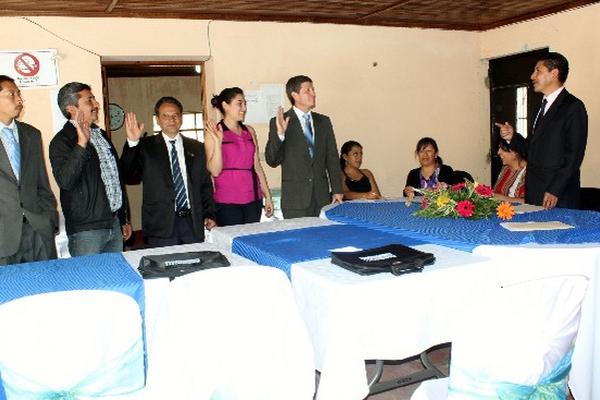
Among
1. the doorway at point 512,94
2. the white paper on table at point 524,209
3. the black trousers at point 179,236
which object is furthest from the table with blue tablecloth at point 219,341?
the doorway at point 512,94

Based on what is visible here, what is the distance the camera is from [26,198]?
9.55 feet

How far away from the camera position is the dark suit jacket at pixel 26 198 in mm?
2814

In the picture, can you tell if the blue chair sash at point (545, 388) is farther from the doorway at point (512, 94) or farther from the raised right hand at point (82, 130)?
the doorway at point (512, 94)

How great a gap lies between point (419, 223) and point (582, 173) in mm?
3145

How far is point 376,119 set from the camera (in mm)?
5941

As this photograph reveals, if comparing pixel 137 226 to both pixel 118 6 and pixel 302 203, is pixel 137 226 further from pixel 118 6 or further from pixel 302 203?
pixel 302 203

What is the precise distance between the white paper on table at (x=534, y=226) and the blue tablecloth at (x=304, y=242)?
43cm

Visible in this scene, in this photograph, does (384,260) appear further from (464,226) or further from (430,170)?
(430,170)

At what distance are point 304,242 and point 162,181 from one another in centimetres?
122

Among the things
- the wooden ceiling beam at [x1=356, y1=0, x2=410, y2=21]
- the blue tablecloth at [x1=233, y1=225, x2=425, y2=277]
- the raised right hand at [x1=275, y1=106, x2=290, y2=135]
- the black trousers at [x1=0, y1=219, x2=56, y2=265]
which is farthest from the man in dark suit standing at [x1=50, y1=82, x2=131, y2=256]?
the wooden ceiling beam at [x1=356, y1=0, x2=410, y2=21]

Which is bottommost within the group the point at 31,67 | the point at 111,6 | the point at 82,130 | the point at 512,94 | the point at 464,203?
the point at 464,203

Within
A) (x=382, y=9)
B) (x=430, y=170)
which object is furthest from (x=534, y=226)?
(x=382, y=9)

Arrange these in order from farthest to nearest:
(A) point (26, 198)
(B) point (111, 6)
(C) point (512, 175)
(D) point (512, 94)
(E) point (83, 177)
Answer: (D) point (512, 94) < (B) point (111, 6) < (C) point (512, 175) < (E) point (83, 177) < (A) point (26, 198)

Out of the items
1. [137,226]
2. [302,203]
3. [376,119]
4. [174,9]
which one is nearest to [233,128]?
[302,203]
